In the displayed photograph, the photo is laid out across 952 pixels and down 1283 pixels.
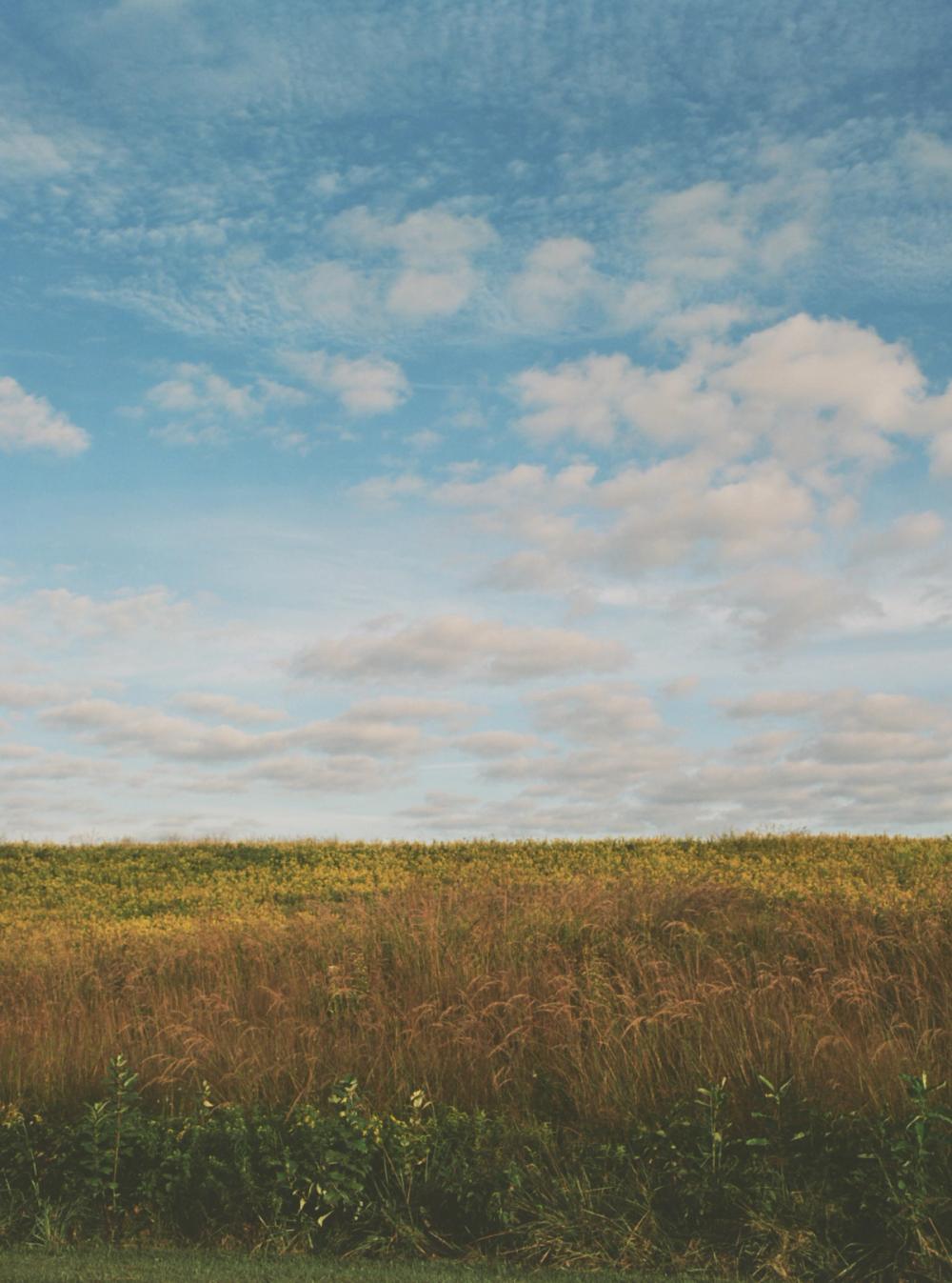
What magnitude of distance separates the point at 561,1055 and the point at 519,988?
58.5 inches

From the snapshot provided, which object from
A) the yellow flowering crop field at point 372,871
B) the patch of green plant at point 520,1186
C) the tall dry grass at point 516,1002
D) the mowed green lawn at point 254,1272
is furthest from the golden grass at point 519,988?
the mowed green lawn at point 254,1272

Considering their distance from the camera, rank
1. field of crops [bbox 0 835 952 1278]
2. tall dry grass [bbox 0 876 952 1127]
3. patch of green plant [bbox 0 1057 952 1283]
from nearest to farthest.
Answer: patch of green plant [bbox 0 1057 952 1283] → field of crops [bbox 0 835 952 1278] → tall dry grass [bbox 0 876 952 1127]

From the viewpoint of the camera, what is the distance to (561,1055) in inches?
299

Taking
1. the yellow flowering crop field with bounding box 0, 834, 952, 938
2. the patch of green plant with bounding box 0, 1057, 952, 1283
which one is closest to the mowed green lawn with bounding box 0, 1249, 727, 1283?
the patch of green plant with bounding box 0, 1057, 952, 1283

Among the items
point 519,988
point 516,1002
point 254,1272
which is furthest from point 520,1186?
point 519,988

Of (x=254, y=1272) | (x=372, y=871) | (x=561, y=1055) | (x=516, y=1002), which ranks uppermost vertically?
(x=372, y=871)

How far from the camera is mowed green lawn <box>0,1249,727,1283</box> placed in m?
5.31

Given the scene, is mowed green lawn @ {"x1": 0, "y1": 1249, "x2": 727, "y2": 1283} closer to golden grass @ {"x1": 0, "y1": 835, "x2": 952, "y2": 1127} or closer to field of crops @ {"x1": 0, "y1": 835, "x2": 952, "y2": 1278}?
field of crops @ {"x1": 0, "y1": 835, "x2": 952, "y2": 1278}

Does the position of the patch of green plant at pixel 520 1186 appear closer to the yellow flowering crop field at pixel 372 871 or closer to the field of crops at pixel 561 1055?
the field of crops at pixel 561 1055

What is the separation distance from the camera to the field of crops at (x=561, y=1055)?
19.2 ft

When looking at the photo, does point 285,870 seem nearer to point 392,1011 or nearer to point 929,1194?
point 392,1011

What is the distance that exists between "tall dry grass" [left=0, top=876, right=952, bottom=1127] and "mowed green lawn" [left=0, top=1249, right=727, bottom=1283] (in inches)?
53.7

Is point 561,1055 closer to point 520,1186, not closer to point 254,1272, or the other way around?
point 520,1186

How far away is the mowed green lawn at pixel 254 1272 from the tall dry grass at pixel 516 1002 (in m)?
1.36
